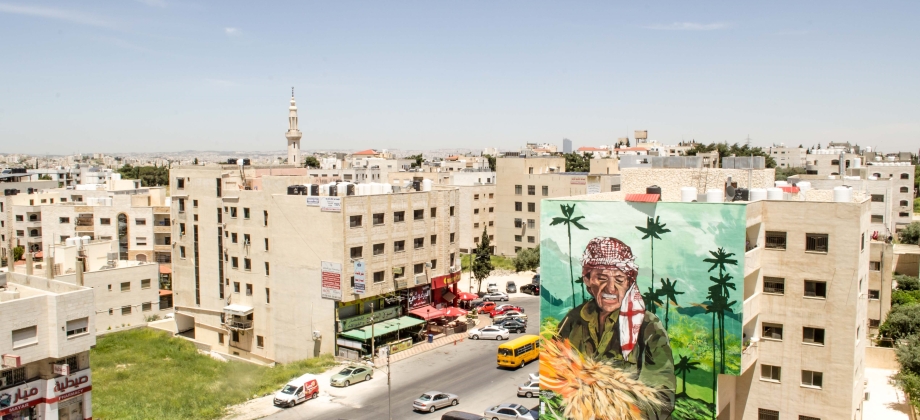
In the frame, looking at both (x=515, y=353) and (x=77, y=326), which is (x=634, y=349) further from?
(x=77, y=326)

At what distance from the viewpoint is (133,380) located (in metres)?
45.7

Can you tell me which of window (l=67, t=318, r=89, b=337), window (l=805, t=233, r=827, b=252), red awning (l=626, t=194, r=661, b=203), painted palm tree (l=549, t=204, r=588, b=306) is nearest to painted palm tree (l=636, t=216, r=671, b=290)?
red awning (l=626, t=194, r=661, b=203)

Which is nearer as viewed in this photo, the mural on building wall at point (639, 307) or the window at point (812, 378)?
the mural on building wall at point (639, 307)

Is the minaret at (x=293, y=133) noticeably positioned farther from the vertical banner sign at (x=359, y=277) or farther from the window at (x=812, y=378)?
the window at (x=812, y=378)

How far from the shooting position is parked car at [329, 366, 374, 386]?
42.1m

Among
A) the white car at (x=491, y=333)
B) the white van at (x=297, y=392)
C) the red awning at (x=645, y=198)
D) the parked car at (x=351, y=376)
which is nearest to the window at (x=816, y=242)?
the red awning at (x=645, y=198)

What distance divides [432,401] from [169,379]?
62.9 feet

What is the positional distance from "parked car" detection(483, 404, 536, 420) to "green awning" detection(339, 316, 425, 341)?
14.4 m

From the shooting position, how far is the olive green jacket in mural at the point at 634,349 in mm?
29875

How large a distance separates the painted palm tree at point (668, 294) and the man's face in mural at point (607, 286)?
1542mm

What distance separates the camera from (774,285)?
30.5 m

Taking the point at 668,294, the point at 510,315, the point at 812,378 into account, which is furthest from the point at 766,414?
the point at 510,315

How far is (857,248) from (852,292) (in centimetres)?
184

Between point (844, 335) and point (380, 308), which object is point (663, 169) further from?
point (380, 308)
